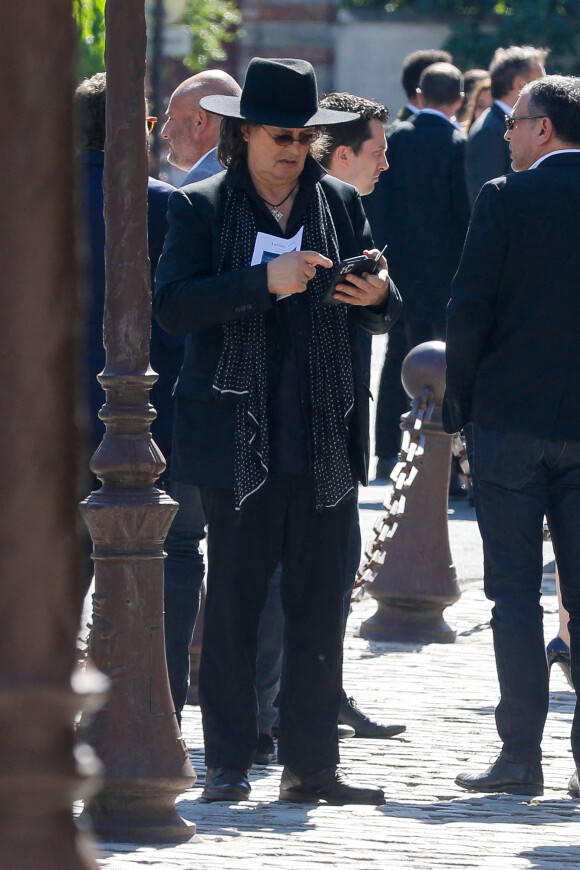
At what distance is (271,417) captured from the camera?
4738 mm

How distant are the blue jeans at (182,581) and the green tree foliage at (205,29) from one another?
3745 cm

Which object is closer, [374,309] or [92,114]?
[374,309]

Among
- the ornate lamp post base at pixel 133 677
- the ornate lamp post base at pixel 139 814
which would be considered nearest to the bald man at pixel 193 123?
the ornate lamp post base at pixel 133 677

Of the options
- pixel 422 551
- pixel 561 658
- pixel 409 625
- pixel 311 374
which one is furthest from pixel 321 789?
pixel 422 551

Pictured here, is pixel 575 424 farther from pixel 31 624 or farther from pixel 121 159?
pixel 31 624

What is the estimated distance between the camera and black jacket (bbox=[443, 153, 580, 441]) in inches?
197

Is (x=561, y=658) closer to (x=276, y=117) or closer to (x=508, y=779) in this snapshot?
(x=508, y=779)

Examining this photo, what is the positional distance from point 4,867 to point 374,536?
5780 millimetres

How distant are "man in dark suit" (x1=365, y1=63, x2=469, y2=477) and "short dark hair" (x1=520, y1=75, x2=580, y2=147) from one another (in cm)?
494

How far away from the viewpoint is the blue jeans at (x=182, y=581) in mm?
5332

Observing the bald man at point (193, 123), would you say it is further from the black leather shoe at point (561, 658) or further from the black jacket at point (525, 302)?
the black leather shoe at point (561, 658)

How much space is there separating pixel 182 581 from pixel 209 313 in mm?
1098

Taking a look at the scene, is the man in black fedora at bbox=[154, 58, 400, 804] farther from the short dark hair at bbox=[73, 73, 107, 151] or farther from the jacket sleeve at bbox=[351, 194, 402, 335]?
the short dark hair at bbox=[73, 73, 107, 151]

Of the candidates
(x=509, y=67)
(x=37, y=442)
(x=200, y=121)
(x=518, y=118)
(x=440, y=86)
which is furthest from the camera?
(x=440, y=86)
